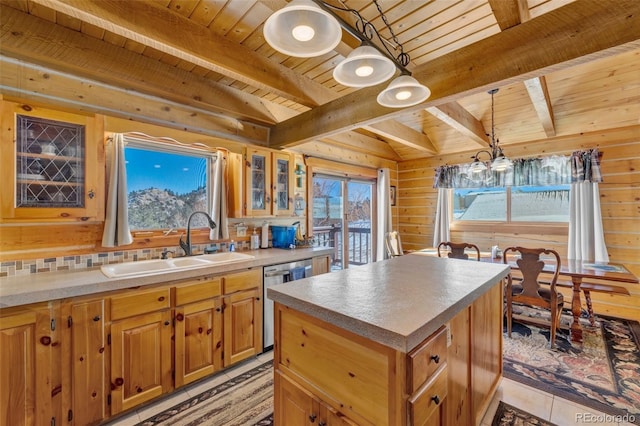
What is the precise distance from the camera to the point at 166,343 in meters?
2.04

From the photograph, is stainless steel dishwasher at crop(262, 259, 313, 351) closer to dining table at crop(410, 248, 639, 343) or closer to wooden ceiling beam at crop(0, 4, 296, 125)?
wooden ceiling beam at crop(0, 4, 296, 125)

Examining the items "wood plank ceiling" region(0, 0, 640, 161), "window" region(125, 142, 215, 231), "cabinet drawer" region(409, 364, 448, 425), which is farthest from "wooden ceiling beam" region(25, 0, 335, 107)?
"cabinet drawer" region(409, 364, 448, 425)

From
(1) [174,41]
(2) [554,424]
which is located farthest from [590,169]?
(1) [174,41]

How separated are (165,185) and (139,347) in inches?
57.3

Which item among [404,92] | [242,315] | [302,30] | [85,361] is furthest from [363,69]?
[85,361]

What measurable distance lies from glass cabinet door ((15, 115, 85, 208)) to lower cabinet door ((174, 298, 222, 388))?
Answer: 111 cm

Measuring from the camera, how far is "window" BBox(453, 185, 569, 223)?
404cm

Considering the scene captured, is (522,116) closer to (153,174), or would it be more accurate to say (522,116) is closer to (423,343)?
(423,343)

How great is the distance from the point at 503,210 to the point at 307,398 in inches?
179

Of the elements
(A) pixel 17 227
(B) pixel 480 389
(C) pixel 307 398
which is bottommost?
(B) pixel 480 389

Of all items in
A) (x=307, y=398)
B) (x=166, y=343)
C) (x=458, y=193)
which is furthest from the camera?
(x=458, y=193)

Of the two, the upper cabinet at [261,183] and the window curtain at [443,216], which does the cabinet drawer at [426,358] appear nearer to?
the upper cabinet at [261,183]

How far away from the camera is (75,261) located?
6.96ft

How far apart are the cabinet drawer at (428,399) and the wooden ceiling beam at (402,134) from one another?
2.87 m
